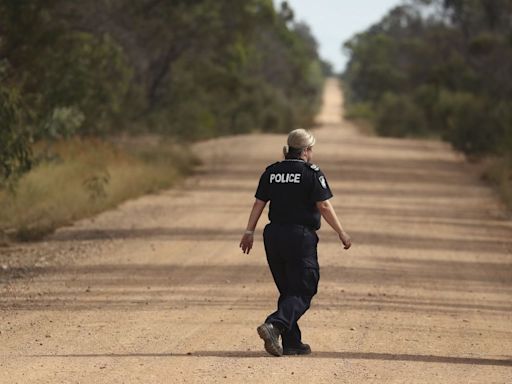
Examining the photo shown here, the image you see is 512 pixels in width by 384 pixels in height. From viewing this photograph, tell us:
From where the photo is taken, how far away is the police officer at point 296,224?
9.34 m

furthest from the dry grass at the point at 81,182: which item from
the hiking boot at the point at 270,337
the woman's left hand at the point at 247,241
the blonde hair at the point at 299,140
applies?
the hiking boot at the point at 270,337

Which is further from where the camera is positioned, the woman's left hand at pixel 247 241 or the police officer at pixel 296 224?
the woman's left hand at pixel 247 241

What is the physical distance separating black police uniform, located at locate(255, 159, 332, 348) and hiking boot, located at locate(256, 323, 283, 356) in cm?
15

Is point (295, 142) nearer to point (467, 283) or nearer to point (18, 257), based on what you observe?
point (467, 283)

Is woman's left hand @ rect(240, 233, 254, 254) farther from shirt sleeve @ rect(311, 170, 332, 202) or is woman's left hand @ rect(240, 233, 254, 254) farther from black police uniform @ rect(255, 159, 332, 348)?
shirt sleeve @ rect(311, 170, 332, 202)

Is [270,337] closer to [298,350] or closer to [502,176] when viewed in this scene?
[298,350]

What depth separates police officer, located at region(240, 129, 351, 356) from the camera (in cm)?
934

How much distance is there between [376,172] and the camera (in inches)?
1273

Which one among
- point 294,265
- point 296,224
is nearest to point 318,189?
point 296,224

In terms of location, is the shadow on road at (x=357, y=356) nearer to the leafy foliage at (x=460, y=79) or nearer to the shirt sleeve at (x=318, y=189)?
the shirt sleeve at (x=318, y=189)

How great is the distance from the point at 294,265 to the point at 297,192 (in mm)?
527

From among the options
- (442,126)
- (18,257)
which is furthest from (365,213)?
(442,126)

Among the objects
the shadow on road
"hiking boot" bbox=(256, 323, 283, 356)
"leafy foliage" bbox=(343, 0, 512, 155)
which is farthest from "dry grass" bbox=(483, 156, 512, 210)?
"hiking boot" bbox=(256, 323, 283, 356)

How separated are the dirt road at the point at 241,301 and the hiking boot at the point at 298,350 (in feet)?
0.35
